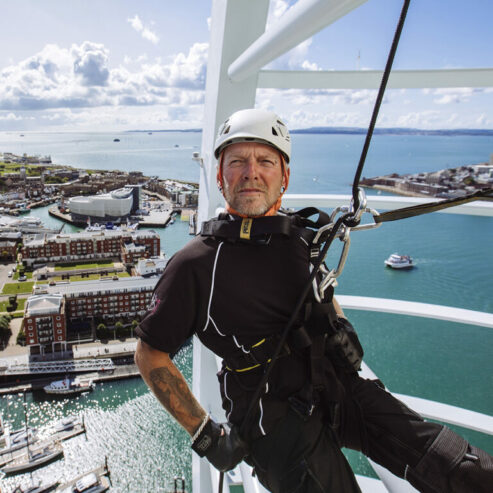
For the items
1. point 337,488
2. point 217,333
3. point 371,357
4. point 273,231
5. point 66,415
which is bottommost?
point 66,415

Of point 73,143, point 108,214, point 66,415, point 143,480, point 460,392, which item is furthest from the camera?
point 73,143

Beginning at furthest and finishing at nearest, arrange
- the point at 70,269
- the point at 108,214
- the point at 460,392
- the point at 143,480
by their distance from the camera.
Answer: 1. the point at 108,214
2. the point at 70,269
3. the point at 143,480
4. the point at 460,392

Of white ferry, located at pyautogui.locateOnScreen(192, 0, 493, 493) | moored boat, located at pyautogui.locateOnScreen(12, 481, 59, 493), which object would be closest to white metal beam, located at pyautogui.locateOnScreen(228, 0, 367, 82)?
white ferry, located at pyautogui.locateOnScreen(192, 0, 493, 493)

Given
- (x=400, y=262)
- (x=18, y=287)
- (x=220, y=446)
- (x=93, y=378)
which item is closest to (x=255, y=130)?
(x=220, y=446)

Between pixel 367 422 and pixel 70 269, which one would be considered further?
pixel 70 269

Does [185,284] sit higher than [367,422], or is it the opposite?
[185,284]

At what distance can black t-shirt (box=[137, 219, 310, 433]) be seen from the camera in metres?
0.73

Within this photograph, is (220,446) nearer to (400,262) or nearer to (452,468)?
(452,468)

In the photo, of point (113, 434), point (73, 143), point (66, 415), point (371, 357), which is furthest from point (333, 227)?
point (73, 143)

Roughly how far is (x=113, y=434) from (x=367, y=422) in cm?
1102

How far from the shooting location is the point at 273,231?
761 mm

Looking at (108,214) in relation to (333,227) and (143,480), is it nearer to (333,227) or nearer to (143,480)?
(143,480)

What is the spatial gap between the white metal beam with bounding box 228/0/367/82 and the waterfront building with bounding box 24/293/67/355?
14.4m

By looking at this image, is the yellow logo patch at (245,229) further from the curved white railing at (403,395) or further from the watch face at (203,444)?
the curved white railing at (403,395)
